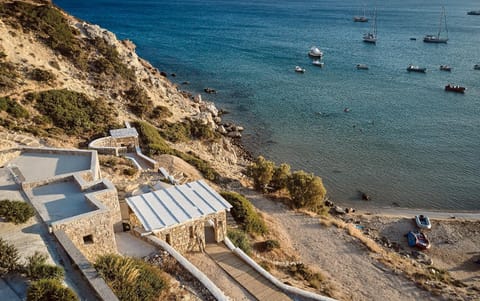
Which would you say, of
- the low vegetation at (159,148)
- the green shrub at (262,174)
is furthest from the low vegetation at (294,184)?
the low vegetation at (159,148)

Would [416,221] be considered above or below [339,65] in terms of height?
below

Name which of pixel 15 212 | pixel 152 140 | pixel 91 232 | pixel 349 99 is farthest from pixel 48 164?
pixel 349 99

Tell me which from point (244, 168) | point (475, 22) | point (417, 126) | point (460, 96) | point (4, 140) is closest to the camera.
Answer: point (4, 140)

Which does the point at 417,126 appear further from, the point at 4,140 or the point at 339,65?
the point at 4,140

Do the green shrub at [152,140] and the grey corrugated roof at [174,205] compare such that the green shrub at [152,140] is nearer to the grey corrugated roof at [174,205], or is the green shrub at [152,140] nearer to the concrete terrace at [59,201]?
the grey corrugated roof at [174,205]

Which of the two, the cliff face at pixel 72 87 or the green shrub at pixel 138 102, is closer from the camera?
the cliff face at pixel 72 87

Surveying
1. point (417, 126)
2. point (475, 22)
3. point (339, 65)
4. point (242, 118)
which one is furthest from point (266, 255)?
point (475, 22)
